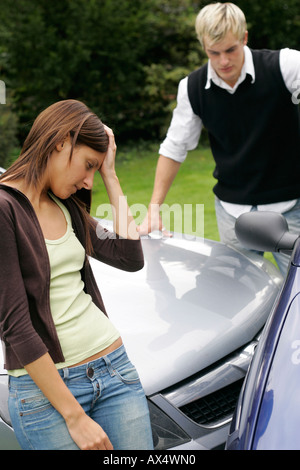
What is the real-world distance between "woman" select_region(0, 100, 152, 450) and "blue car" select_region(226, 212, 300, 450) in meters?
0.33

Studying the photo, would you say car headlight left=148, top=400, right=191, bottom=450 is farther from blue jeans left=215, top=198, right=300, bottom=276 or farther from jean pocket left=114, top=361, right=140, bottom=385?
blue jeans left=215, top=198, right=300, bottom=276

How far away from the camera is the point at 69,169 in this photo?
171cm

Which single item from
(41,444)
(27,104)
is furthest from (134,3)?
(41,444)

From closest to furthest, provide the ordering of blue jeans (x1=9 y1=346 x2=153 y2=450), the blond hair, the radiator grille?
1. blue jeans (x1=9 y1=346 x2=153 y2=450)
2. the radiator grille
3. the blond hair

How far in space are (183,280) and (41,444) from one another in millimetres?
1307

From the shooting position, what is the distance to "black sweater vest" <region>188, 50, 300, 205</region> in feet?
10.1

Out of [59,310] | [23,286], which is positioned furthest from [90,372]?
[23,286]

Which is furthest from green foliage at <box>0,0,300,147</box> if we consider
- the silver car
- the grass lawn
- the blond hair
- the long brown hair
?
the long brown hair

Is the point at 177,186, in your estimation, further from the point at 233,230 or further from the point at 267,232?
the point at 267,232

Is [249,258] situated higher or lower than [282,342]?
lower

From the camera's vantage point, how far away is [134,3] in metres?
11.4

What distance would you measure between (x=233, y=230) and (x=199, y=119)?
650 millimetres
